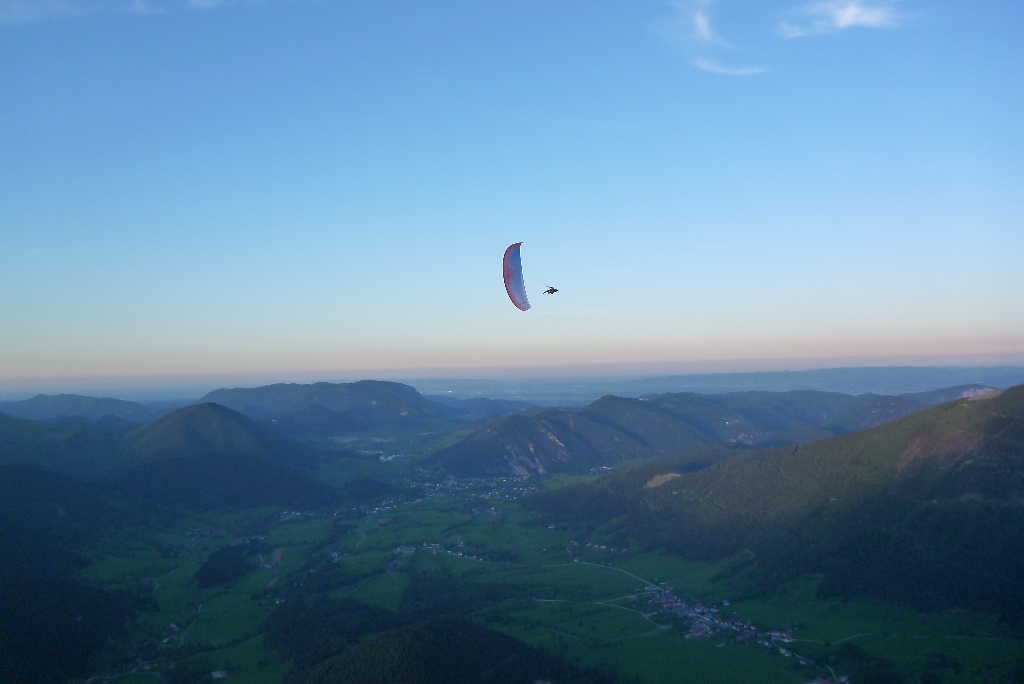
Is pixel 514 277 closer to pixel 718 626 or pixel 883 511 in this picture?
pixel 718 626

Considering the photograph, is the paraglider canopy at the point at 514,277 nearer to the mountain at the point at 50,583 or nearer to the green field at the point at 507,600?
the green field at the point at 507,600

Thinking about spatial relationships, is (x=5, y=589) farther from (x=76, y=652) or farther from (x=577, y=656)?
(x=577, y=656)

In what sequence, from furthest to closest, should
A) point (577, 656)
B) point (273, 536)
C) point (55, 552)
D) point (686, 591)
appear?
1. point (273, 536)
2. point (55, 552)
3. point (686, 591)
4. point (577, 656)

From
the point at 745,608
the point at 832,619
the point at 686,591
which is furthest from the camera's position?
the point at 686,591

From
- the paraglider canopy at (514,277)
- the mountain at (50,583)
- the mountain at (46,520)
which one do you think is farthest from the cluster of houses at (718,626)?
the mountain at (46,520)

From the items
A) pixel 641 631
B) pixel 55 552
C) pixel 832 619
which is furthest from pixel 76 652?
pixel 832 619

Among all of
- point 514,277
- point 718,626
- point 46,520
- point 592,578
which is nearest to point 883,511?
point 718,626

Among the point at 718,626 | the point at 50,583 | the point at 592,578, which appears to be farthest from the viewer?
the point at 592,578

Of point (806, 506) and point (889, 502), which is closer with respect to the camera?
point (889, 502)
